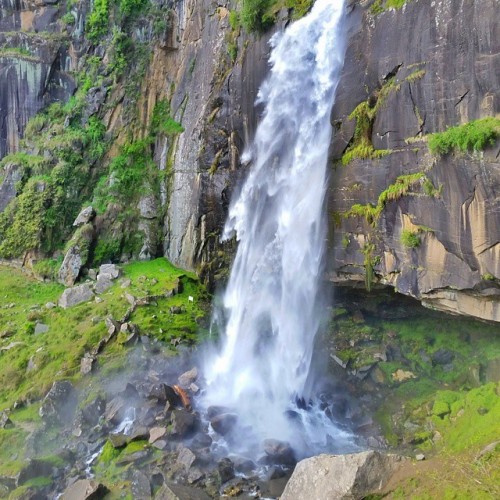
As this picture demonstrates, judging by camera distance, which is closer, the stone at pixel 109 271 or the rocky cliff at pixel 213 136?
the rocky cliff at pixel 213 136

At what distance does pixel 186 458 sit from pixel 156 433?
128 cm

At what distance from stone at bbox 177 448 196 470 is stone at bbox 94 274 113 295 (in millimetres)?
9912

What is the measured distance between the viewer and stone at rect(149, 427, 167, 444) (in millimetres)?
11387

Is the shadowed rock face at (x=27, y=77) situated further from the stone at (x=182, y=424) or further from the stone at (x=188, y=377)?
the stone at (x=182, y=424)

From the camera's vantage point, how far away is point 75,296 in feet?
60.7

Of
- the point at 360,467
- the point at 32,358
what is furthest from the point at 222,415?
the point at 32,358

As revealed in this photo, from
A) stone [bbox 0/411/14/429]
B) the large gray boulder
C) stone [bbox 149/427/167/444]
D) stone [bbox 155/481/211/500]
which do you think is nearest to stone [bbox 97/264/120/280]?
stone [bbox 0/411/14/429]

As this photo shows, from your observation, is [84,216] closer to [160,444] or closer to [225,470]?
[160,444]

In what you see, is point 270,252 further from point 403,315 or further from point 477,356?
point 477,356

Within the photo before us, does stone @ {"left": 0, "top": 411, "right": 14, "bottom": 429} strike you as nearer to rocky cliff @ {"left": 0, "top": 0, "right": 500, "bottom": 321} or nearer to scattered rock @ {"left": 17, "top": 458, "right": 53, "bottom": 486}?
scattered rock @ {"left": 17, "top": 458, "right": 53, "bottom": 486}

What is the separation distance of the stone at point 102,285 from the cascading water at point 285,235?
531 cm

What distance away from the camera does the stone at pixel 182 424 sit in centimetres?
1164

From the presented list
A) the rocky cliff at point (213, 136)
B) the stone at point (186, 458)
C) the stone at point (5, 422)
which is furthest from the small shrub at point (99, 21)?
the stone at point (186, 458)

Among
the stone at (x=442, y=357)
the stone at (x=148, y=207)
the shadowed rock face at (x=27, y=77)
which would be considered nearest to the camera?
the stone at (x=442, y=357)
